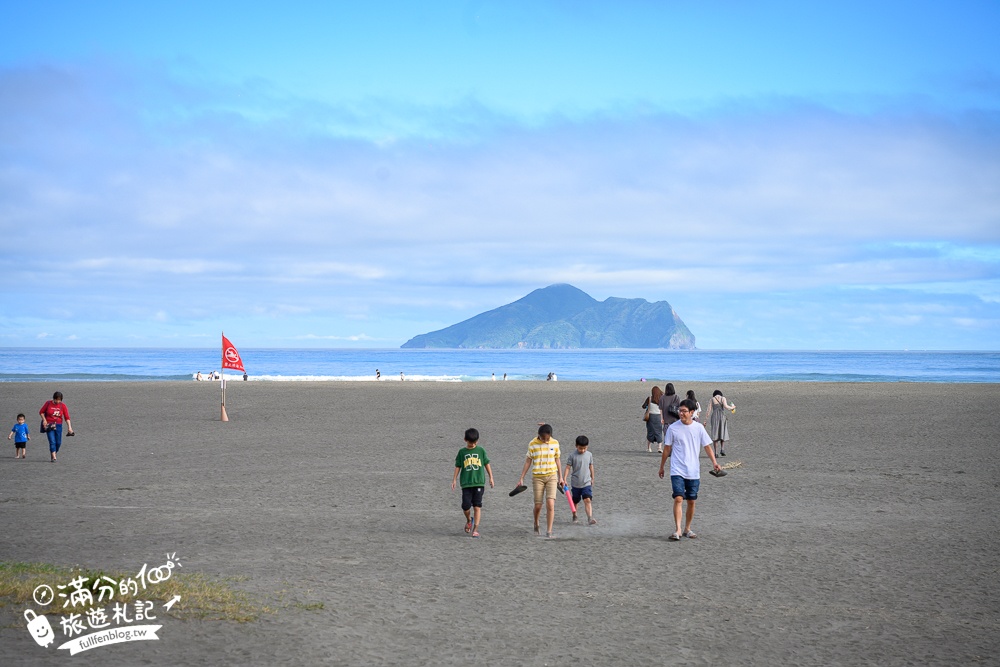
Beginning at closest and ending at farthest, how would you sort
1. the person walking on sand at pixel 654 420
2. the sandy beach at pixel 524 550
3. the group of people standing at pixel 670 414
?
the sandy beach at pixel 524 550 < the group of people standing at pixel 670 414 < the person walking on sand at pixel 654 420

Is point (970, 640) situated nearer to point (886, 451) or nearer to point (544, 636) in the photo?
point (544, 636)

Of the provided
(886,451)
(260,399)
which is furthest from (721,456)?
(260,399)

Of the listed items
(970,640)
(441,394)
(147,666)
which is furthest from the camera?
(441,394)

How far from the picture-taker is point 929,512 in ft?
42.3

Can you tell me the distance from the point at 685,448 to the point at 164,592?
6.56 m

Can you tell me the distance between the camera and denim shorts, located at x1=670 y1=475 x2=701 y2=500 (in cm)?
1104

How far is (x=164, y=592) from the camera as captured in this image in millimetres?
8141

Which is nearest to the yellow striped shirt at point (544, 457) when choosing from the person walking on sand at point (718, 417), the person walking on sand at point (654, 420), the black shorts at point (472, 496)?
the black shorts at point (472, 496)

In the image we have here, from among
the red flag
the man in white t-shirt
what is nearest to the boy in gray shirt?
the man in white t-shirt

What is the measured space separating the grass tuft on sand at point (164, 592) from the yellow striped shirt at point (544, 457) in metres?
4.38

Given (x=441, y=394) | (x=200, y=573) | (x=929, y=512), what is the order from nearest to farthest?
(x=200, y=573), (x=929, y=512), (x=441, y=394)

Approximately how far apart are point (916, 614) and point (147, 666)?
679 cm

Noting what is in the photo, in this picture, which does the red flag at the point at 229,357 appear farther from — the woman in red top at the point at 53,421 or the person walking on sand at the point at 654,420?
the person walking on sand at the point at 654,420

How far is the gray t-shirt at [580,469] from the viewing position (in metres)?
12.3
